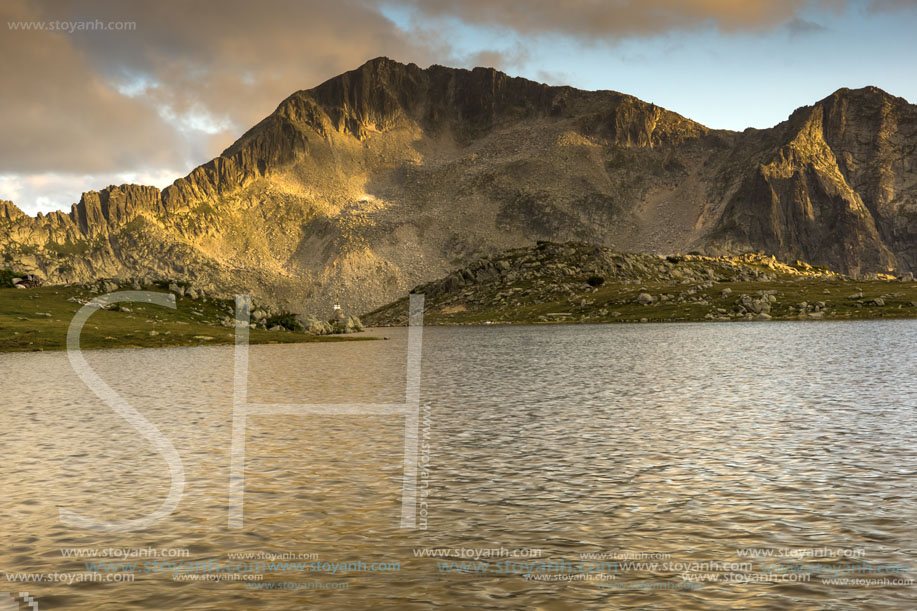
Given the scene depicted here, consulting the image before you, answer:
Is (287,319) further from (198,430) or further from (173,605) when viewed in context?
(173,605)

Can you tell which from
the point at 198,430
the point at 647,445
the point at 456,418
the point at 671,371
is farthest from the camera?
the point at 671,371

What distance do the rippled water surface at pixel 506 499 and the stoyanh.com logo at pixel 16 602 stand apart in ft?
0.49

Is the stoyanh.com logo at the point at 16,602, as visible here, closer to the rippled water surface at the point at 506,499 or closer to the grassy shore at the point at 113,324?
the rippled water surface at the point at 506,499

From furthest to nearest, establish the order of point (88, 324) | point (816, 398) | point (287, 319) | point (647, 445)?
point (287, 319) → point (88, 324) → point (816, 398) → point (647, 445)

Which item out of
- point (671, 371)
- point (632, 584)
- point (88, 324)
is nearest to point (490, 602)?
point (632, 584)

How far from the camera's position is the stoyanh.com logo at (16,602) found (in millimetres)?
11053

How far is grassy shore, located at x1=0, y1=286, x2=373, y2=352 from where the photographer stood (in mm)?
96938

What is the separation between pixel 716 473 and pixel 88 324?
106171 millimetres

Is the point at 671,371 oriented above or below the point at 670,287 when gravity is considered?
below

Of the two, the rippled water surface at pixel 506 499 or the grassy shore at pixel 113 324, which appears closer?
the rippled water surface at pixel 506 499

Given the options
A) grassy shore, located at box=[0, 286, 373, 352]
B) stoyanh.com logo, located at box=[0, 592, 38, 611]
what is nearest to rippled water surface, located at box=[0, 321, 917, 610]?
stoyanh.com logo, located at box=[0, 592, 38, 611]

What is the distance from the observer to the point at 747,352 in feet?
231

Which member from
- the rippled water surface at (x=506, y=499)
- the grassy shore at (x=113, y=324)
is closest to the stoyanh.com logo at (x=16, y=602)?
the rippled water surface at (x=506, y=499)

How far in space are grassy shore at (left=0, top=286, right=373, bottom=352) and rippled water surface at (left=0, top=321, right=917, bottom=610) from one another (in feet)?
207
